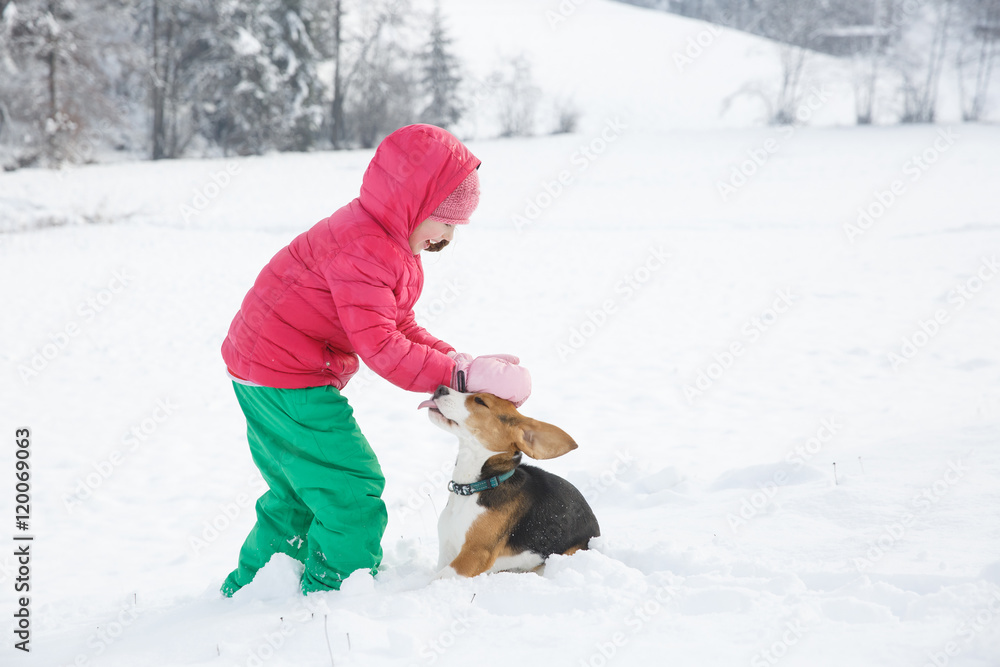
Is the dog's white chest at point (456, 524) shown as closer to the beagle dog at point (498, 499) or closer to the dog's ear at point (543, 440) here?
the beagle dog at point (498, 499)

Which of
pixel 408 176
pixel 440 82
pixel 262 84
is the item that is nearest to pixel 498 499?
pixel 408 176

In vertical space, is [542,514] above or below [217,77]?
above

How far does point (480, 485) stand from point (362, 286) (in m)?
1.01

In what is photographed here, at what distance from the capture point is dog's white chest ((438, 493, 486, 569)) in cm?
308

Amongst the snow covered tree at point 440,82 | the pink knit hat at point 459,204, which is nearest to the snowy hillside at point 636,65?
the snow covered tree at point 440,82

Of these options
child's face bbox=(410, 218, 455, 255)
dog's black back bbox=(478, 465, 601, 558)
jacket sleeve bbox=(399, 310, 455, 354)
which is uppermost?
child's face bbox=(410, 218, 455, 255)

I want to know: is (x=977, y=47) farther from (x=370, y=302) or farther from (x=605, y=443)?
(x=370, y=302)

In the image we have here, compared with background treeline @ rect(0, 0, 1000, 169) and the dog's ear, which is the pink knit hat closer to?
the dog's ear

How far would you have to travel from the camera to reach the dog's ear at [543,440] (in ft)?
9.43

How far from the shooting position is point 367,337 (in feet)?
9.21

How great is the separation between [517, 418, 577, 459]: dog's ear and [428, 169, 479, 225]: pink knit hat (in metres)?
0.91

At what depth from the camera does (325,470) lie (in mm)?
2979

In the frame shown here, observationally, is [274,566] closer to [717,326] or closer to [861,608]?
[861,608]

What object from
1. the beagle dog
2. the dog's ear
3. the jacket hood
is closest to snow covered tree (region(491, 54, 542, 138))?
the jacket hood
